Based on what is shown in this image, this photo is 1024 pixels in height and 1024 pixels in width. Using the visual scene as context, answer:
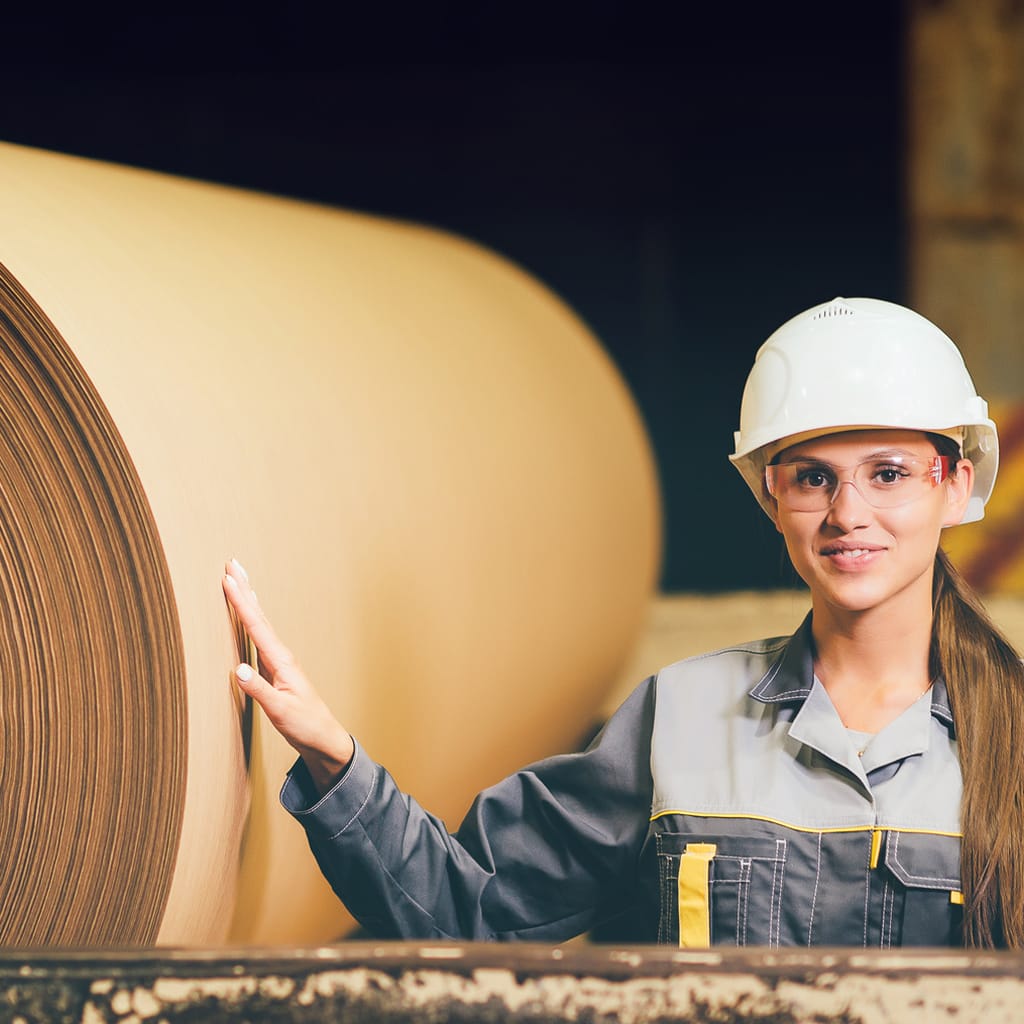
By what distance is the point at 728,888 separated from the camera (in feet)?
4.56

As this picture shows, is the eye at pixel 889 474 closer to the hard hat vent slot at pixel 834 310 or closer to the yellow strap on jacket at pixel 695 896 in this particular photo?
the hard hat vent slot at pixel 834 310

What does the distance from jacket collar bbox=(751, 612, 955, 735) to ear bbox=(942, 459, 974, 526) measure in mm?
178

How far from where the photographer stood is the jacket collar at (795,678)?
4.68ft

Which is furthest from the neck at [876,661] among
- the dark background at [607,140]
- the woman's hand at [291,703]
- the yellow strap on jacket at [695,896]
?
the dark background at [607,140]

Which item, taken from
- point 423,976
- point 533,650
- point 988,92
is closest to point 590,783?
point 423,976

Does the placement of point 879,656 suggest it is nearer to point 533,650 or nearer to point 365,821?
point 365,821

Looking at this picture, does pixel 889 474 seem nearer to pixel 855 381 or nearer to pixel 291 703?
pixel 855 381

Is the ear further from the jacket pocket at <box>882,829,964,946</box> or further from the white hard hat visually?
the jacket pocket at <box>882,829,964,946</box>

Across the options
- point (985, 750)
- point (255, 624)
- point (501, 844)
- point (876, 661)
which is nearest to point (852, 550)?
point (876, 661)

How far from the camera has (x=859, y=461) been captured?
142cm

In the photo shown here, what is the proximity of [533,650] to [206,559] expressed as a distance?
1.03 metres

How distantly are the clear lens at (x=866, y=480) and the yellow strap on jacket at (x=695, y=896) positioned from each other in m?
0.38

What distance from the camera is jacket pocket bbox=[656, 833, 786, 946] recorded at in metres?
1.38

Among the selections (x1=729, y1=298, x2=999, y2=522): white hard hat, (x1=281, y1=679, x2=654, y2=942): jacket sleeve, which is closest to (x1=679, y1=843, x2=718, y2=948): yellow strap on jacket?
(x1=281, y1=679, x2=654, y2=942): jacket sleeve
